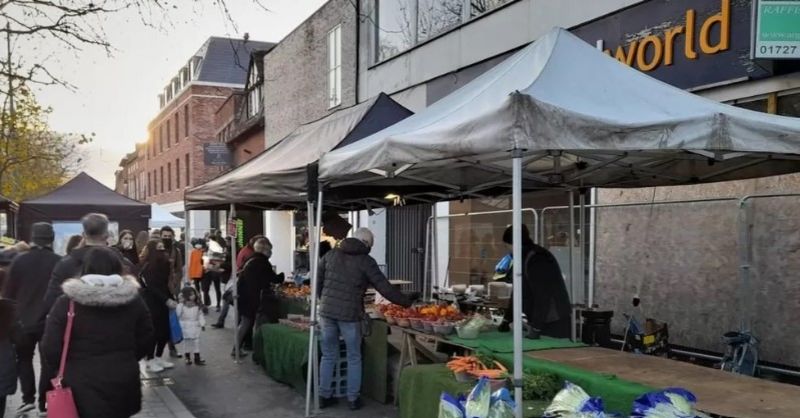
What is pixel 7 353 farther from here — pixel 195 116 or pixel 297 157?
pixel 195 116

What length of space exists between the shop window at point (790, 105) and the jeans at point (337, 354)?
4781mm

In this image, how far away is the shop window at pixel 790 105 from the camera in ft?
21.6

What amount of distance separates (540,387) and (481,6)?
8914 mm

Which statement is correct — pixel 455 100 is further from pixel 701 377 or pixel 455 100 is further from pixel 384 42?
pixel 384 42

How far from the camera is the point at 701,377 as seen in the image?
166 inches

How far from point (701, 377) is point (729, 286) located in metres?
3.38

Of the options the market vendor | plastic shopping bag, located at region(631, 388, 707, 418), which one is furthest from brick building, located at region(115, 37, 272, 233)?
plastic shopping bag, located at region(631, 388, 707, 418)

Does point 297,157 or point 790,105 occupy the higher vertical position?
point 790,105

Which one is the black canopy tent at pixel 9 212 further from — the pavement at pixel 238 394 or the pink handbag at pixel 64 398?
the pink handbag at pixel 64 398

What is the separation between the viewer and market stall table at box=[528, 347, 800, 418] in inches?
136

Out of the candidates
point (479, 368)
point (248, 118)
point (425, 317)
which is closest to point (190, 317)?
point (425, 317)

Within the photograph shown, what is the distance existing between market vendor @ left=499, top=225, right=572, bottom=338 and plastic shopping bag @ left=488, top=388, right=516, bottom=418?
2.23 metres

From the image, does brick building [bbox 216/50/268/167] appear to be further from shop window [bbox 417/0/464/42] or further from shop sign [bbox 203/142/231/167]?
shop window [bbox 417/0/464/42]

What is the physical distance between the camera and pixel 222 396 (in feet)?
22.9
